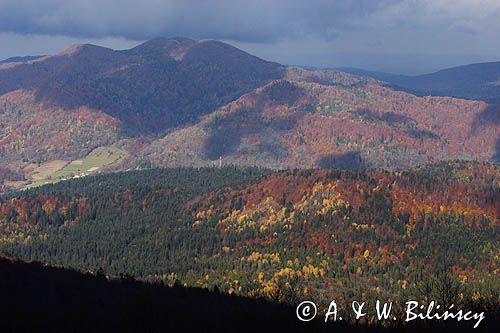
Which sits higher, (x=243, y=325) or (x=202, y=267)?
(x=243, y=325)

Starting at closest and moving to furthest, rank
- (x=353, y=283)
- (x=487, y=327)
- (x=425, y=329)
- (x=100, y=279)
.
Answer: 1. (x=425, y=329)
2. (x=487, y=327)
3. (x=100, y=279)
4. (x=353, y=283)

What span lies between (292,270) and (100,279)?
80.9 metres

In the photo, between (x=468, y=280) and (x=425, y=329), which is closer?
(x=425, y=329)

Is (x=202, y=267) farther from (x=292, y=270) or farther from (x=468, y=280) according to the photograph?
(x=468, y=280)

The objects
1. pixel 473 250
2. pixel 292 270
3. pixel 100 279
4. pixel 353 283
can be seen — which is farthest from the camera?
pixel 473 250

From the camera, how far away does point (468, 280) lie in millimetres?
170750

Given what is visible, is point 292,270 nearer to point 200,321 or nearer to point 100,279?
point 100,279

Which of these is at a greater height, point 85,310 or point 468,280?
point 85,310

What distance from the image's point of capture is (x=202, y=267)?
18788 centimetres

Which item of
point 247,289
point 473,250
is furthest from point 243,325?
point 473,250

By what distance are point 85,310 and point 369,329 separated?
30769mm

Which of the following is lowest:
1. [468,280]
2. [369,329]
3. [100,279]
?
[468,280]

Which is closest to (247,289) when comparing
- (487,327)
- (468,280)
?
(468,280)

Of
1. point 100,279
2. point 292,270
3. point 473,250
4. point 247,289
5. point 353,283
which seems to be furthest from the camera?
point 473,250
